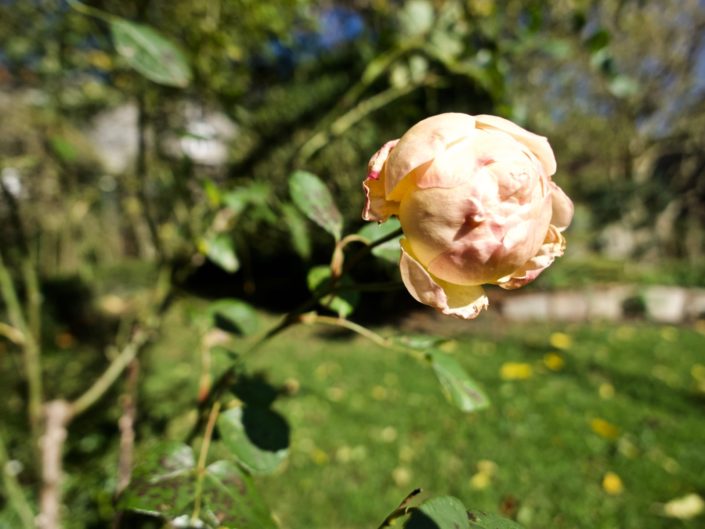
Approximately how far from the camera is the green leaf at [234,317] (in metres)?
0.83

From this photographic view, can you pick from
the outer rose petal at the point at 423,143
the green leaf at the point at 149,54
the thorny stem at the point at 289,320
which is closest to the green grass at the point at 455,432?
the thorny stem at the point at 289,320

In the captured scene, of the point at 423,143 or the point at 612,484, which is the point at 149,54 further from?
the point at 612,484

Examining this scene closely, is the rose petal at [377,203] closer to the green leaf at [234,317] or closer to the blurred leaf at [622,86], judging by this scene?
the green leaf at [234,317]

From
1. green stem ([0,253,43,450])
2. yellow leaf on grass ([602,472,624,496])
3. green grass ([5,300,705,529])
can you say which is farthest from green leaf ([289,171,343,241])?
yellow leaf on grass ([602,472,624,496])

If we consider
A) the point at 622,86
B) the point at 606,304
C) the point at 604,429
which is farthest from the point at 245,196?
the point at 606,304

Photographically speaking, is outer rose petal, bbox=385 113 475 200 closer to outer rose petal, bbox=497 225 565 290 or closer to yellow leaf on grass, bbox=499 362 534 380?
outer rose petal, bbox=497 225 565 290

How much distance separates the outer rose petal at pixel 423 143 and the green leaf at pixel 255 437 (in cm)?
37

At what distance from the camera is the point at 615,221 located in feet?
33.3

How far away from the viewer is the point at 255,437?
0.60 m

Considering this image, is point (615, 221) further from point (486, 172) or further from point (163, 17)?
point (486, 172)

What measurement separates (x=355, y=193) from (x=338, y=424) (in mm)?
2347

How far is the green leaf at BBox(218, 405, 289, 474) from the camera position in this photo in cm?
58

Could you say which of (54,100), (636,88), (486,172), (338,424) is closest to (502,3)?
(636,88)

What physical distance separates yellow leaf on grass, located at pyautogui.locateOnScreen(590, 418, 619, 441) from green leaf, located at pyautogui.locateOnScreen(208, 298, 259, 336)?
2.79 metres
